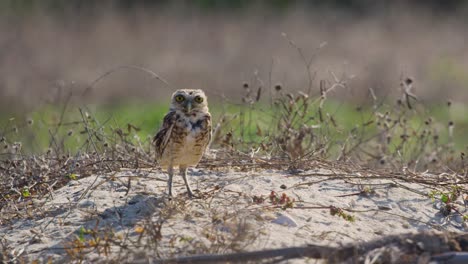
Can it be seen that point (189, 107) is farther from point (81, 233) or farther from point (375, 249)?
point (375, 249)

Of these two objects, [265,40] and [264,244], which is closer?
[264,244]

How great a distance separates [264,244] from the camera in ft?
19.4

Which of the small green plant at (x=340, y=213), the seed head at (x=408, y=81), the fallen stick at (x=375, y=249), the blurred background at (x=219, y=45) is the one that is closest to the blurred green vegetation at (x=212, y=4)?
the blurred background at (x=219, y=45)

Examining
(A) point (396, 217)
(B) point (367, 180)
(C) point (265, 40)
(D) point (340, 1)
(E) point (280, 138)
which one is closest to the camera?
(A) point (396, 217)

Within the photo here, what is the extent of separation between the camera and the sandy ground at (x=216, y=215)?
5941mm

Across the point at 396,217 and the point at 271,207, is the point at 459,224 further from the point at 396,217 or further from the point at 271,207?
the point at 271,207

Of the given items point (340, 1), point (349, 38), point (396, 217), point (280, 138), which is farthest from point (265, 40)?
point (396, 217)

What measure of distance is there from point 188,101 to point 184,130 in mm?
225

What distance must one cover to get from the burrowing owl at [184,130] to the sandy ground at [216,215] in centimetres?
32

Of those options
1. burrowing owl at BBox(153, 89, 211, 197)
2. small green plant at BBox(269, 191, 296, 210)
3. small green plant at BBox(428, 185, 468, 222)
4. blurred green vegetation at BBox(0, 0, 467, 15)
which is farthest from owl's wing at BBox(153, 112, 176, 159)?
blurred green vegetation at BBox(0, 0, 467, 15)

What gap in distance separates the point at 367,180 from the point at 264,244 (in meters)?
1.92

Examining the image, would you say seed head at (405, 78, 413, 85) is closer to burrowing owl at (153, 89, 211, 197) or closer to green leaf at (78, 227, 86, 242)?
burrowing owl at (153, 89, 211, 197)

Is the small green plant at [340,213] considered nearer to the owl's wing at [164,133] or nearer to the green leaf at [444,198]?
the green leaf at [444,198]

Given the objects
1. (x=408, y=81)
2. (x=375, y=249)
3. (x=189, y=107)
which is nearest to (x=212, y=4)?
(x=408, y=81)
